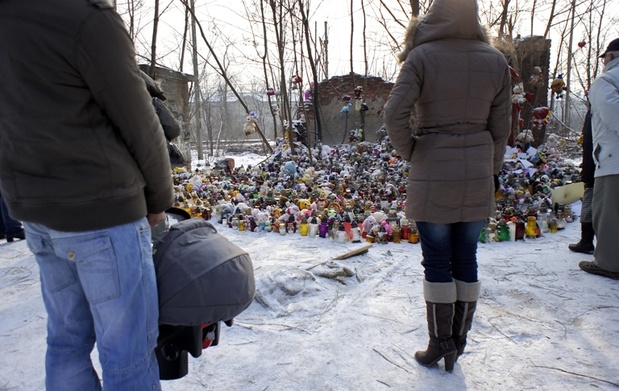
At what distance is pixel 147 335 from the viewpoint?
1106mm

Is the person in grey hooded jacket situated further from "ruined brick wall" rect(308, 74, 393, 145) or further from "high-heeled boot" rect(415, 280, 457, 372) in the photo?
"ruined brick wall" rect(308, 74, 393, 145)

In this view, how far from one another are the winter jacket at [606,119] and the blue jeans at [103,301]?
9.46 ft

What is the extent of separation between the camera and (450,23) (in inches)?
65.4

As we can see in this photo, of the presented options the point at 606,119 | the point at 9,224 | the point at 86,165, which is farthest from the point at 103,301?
the point at 9,224

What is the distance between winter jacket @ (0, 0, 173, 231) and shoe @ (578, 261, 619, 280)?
308 cm

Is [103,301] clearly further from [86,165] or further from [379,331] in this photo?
[379,331]

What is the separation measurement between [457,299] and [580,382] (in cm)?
59

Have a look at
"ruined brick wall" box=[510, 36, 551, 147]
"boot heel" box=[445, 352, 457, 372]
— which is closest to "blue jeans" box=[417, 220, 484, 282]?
"boot heel" box=[445, 352, 457, 372]

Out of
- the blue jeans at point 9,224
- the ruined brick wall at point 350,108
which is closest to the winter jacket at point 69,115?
the blue jeans at point 9,224

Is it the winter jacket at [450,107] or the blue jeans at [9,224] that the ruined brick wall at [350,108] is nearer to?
the blue jeans at [9,224]

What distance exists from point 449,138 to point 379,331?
1.09m

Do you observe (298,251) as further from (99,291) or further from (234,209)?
(99,291)

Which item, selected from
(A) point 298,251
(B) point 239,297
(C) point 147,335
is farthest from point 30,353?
(A) point 298,251

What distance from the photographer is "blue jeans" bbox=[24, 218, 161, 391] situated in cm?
101
